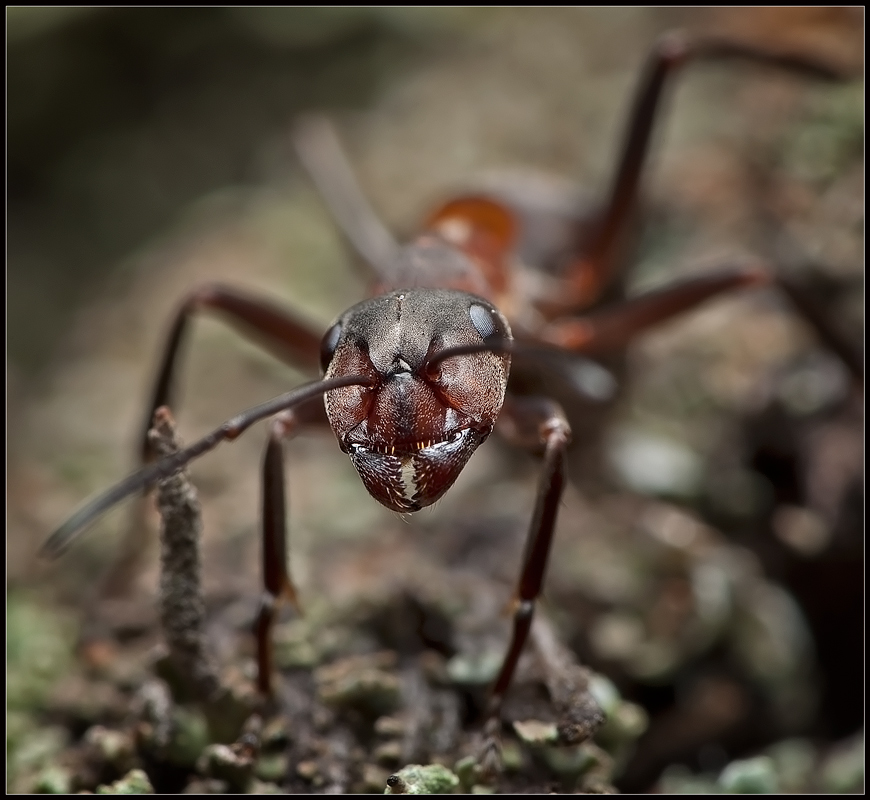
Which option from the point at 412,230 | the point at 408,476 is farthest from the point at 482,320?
the point at 412,230

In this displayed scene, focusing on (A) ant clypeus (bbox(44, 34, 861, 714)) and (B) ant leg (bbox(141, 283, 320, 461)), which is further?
(B) ant leg (bbox(141, 283, 320, 461))

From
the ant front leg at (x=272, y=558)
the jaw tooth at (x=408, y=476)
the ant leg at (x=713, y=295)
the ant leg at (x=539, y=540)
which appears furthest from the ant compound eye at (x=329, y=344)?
the ant leg at (x=713, y=295)

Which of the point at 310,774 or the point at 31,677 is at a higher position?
the point at 31,677

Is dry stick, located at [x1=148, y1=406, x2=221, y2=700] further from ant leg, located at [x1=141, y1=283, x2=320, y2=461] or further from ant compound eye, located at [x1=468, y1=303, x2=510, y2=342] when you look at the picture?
ant leg, located at [x1=141, y1=283, x2=320, y2=461]

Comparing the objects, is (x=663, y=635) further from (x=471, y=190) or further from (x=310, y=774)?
(x=471, y=190)

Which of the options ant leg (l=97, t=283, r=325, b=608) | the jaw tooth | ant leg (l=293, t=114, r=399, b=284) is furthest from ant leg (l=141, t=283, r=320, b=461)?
the jaw tooth

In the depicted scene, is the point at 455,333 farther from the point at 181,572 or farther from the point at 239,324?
the point at 239,324

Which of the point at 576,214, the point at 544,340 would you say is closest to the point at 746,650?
the point at 544,340
